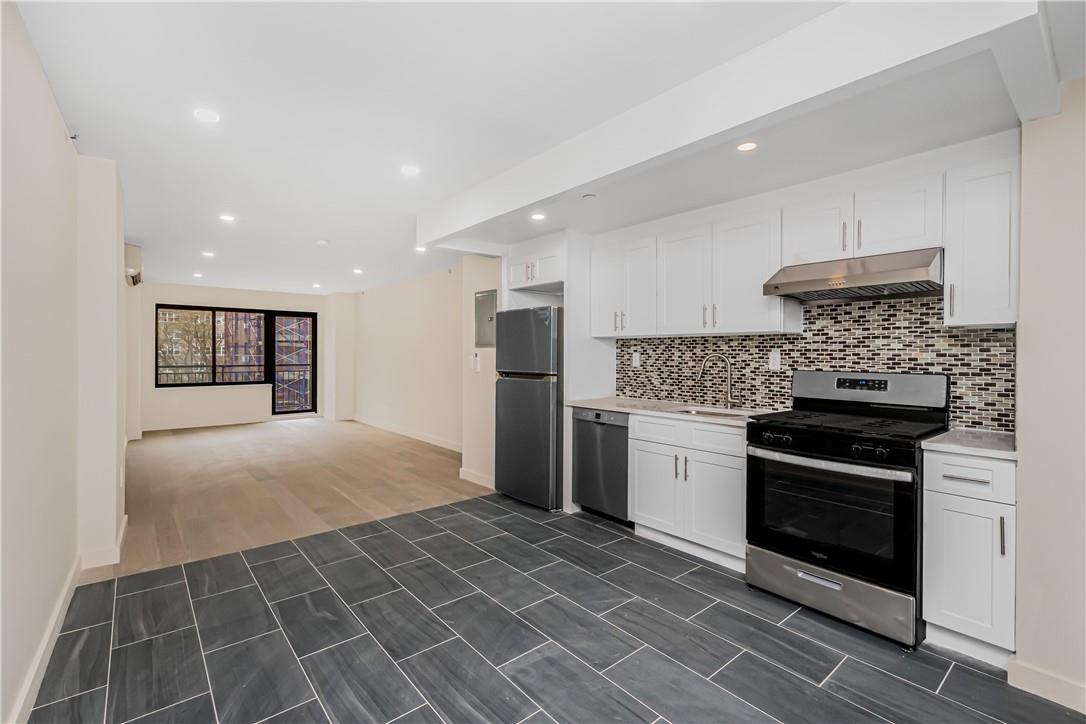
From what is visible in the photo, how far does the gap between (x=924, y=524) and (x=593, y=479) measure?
2093 millimetres

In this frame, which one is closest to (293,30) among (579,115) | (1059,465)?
(579,115)

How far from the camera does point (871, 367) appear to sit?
113 inches

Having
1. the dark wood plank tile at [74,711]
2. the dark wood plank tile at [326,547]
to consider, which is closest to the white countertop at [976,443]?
the dark wood plank tile at [326,547]

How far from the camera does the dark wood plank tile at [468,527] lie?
3.55 m

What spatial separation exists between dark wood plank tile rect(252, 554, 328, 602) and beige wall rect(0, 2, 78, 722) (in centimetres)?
85

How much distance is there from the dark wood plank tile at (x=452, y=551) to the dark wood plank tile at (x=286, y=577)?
682 mm

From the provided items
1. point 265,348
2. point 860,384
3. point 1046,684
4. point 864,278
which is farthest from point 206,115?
point 265,348

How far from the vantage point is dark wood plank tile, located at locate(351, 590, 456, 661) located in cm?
223

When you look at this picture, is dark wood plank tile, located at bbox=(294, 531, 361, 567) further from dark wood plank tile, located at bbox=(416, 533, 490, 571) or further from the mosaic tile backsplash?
the mosaic tile backsplash

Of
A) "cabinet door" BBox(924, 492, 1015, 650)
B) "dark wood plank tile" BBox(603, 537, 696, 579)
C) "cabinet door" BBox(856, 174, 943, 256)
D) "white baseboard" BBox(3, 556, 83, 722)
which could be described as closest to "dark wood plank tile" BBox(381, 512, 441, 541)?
"dark wood plank tile" BBox(603, 537, 696, 579)

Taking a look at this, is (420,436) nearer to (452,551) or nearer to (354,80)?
(452,551)

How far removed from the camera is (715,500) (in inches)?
121

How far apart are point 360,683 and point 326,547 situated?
1.58 metres

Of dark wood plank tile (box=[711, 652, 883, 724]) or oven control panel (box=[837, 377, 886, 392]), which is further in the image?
oven control panel (box=[837, 377, 886, 392])
